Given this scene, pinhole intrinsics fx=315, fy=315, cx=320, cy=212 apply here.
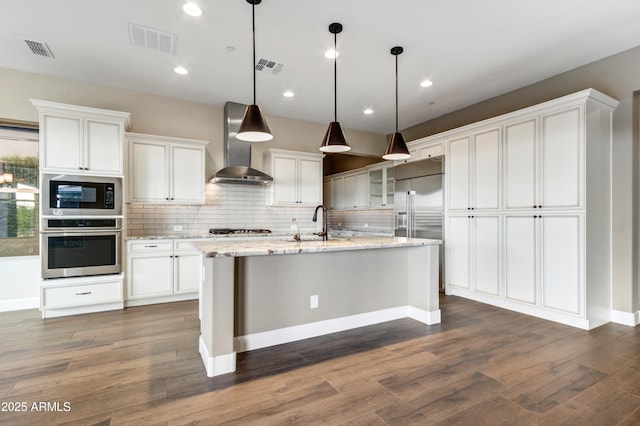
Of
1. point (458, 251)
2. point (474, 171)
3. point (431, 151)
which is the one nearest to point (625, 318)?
point (458, 251)

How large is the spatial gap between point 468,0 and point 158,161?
4100mm

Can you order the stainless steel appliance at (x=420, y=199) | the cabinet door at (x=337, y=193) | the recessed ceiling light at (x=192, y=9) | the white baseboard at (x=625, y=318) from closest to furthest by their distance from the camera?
1. the recessed ceiling light at (x=192, y=9)
2. the white baseboard at (x=625, y=318)
3. the stainless steel appliance at (x=420, y=199)
4. the cabinet door at (x=337, y=193)

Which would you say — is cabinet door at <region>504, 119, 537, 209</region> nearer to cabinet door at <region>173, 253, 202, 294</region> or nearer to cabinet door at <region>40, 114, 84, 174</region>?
cabinet door at <region>173, 253, 202, 294</region>

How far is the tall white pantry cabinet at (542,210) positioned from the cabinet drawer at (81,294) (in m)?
4.69

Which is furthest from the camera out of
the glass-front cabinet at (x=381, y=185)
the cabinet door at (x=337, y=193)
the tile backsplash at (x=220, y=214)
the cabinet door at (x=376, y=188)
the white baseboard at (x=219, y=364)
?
the cabinet door at (x=337, y=193)

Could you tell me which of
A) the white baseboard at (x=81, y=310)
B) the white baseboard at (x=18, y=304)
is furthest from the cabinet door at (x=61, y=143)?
the white baseboard at (x=18, y=304)

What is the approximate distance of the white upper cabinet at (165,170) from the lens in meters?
4.32

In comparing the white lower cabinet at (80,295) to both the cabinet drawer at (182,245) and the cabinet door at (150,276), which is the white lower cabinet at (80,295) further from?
the cabinet drawer at (182,245)

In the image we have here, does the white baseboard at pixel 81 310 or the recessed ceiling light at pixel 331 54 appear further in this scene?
the white baseboard at pixel 81 310

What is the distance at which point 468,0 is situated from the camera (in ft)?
8.66

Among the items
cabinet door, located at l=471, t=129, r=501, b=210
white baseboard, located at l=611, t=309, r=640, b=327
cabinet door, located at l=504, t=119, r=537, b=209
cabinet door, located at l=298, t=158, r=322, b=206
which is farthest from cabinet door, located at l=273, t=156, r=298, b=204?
white baseboard, located at l=611, t=309, r=640, b=327

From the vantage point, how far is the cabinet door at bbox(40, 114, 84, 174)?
361cm

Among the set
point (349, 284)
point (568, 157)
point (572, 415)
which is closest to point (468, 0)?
point (568, 157)

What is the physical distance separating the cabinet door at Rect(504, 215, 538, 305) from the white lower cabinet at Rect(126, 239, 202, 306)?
12.9 feet
